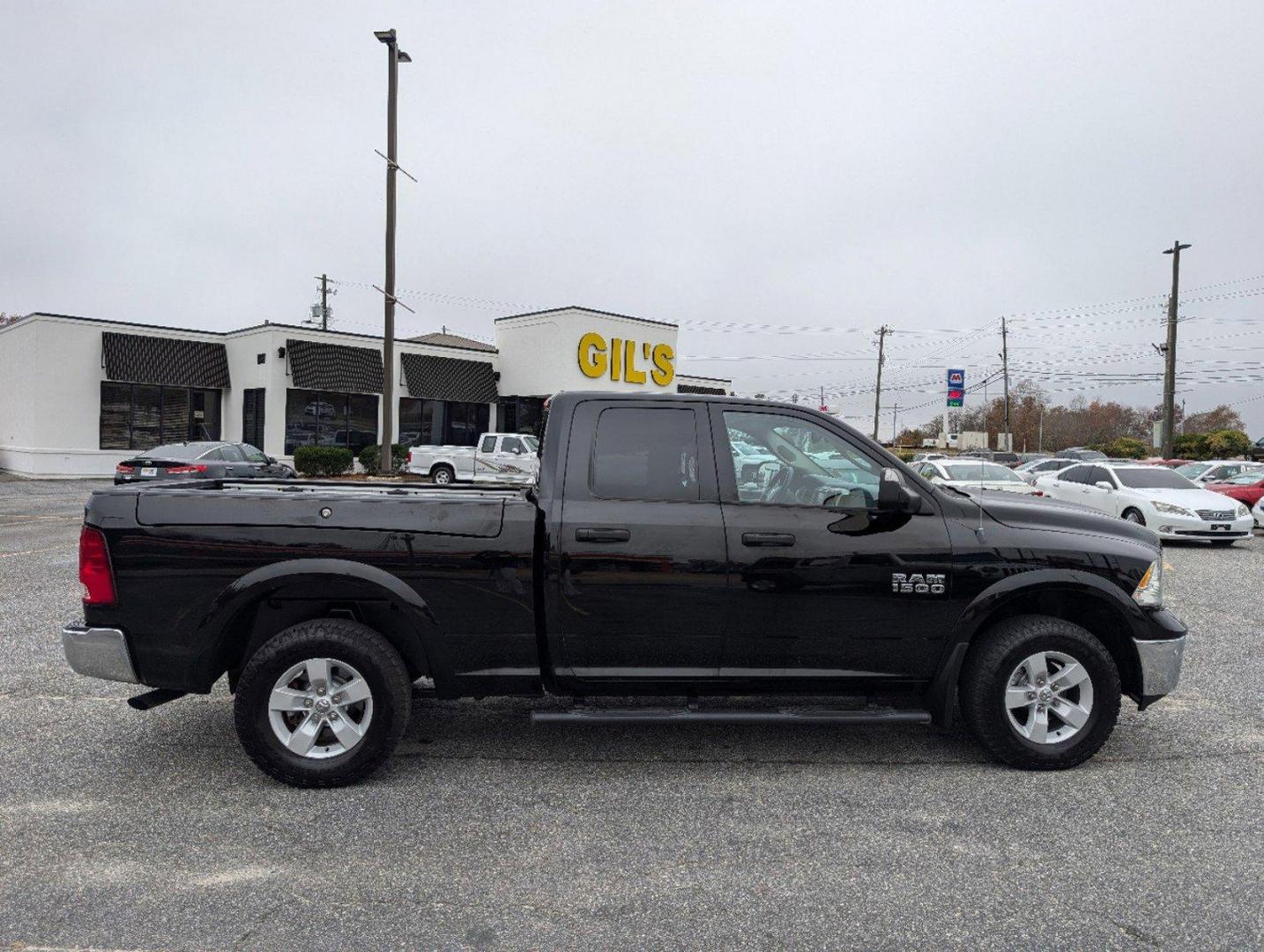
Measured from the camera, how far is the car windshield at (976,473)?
59.9ft

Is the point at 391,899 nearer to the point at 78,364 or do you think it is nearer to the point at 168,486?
the point at 168,486

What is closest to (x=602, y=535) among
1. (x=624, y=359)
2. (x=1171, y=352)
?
(x=624, y=359)

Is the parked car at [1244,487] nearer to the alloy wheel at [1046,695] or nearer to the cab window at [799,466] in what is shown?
the alloy wheel at [1046,695]

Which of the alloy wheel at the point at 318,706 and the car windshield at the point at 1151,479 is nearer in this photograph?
the alloy wheel at the point at 318,706

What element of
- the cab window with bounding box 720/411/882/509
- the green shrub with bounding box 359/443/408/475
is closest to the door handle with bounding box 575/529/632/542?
the cab window with bounding box 720/411/882/509

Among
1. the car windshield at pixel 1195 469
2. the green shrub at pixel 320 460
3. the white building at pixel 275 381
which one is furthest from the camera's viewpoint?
the white building at pixel 275 381

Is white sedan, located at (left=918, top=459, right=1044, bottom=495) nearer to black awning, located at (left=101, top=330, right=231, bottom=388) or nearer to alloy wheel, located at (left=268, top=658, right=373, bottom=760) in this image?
alloy wheel, located at (left=268, top=658, right=373, bottom=760)

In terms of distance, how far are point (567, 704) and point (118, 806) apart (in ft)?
8.06

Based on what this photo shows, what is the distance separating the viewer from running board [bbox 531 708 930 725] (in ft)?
13.7

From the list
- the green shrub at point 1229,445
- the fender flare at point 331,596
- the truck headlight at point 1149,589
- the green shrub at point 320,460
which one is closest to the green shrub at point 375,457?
the green shrub at point 320,460

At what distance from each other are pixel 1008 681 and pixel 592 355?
99.1ft

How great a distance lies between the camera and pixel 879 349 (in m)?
68.2

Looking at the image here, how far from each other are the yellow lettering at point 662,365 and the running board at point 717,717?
31716 millimetres

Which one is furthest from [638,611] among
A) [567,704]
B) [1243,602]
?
Result: [1243,602]
